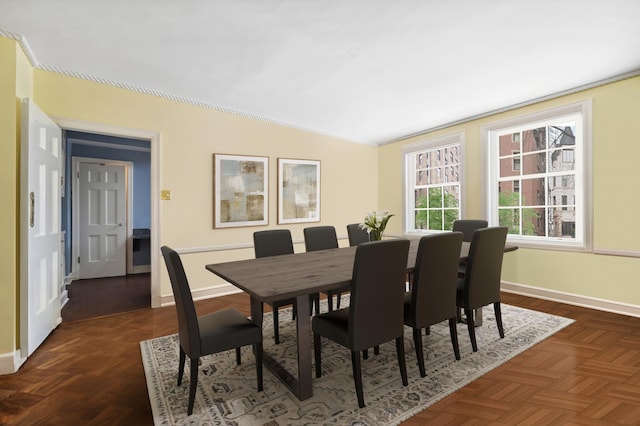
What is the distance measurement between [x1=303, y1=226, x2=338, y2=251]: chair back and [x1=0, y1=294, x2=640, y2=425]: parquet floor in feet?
5.11

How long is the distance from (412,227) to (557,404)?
393cm

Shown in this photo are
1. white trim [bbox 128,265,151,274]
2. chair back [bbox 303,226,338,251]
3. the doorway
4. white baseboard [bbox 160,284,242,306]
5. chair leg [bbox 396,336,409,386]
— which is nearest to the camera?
chair leg [bbox 396,336,409,386]

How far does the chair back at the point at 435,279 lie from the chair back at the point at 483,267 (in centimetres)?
25

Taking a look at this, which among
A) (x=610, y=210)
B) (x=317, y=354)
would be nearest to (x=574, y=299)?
(x=610, y=210)

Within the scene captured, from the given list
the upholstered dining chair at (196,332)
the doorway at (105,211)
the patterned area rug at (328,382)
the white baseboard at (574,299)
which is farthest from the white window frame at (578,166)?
the doorway at (105,211)

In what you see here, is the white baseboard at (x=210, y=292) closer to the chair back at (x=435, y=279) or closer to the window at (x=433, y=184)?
the chair back at (x=435, y=279)

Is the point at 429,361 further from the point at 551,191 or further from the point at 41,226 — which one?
the point at 41,226

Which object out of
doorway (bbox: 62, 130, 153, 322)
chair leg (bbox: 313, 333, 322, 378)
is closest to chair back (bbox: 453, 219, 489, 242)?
chair leg (bbox: 313, 333, 322, 378)

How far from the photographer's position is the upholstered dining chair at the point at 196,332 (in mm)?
1823

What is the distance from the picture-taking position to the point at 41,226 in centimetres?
278

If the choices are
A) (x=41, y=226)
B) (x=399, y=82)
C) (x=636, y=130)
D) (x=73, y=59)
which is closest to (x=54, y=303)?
(x=41, y=226)

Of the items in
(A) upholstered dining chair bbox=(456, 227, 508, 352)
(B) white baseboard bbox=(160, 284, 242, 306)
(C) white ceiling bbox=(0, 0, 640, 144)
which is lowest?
(B) white baseboard bbox=(160, 284, 242, 306)

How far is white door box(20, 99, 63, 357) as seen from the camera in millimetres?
2484

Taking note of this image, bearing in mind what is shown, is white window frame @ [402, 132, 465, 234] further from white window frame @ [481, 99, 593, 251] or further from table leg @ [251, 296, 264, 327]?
table leg @ [251, 296, 264, 327]
